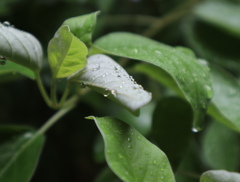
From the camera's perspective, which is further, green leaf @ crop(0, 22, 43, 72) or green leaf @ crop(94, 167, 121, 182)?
green leaf @ crop(94, 167, 121, 182)

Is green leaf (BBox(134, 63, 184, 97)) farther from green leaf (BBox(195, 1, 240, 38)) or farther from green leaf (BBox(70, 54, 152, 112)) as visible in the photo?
green leaf (BBox(195, 1, 240, 38))

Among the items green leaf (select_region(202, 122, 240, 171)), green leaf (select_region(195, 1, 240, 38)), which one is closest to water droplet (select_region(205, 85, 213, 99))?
green leaf (select_region(202, 122, 240, 171))

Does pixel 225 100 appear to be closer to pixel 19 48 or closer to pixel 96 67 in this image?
pixel 96 67

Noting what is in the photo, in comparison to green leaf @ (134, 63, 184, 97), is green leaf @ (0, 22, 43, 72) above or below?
above

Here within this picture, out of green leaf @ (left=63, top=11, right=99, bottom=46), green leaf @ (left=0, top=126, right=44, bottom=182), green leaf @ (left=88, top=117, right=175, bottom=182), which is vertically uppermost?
green leaf @ (left=63, top=11, right=99, bottom=46)

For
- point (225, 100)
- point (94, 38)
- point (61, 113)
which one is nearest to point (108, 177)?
point (61, 113)

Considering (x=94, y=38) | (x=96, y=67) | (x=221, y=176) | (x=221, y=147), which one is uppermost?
(x=96, y=67)
